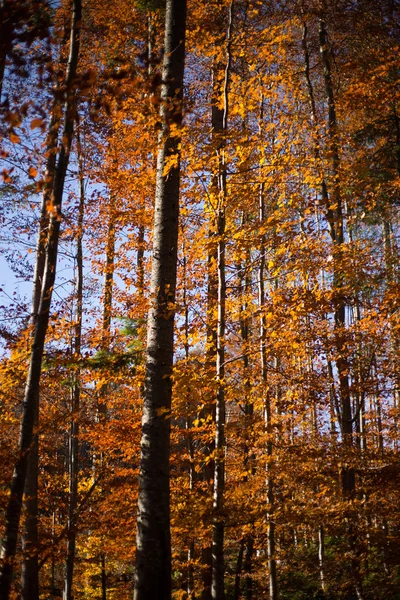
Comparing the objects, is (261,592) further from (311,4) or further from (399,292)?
(311,4)

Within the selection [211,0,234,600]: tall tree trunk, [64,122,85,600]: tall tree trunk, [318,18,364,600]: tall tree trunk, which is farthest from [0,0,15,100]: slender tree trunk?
[318,18,364,600]: tall tree trunk

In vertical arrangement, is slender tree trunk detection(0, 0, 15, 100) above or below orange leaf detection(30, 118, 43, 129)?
above

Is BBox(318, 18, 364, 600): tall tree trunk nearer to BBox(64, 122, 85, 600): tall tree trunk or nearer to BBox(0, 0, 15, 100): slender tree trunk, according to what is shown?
BBox(64, 122, 85, 600): tall tree trunk

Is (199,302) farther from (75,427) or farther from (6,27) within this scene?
(6,27)

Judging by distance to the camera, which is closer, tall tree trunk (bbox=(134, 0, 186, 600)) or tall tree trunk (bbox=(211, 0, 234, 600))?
tall tree trunk (bbox=(134, 0, 186, 600))

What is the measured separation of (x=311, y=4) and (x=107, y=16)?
16.4ft

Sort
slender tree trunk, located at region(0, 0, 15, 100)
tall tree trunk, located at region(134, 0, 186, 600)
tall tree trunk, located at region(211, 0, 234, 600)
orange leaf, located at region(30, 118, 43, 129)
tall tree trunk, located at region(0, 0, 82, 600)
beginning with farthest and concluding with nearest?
tall tree trunk, located at region(211, 0, 234, 600), tall tree trunk, located at region(0, 0, 82, 600), tall tree trunk, located at region(134, 0, 186, 600), slender tree trunk, located at region(0, 0, 15, 100), orange leaf, located at region(30, 118, 43, 129)

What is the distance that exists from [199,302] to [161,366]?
16.4ft

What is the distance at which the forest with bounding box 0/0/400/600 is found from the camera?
201 inches

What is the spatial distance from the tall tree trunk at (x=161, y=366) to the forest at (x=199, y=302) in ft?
0.07

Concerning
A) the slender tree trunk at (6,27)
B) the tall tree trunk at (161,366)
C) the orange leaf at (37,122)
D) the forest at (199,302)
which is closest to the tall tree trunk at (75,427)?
the forest at (199,302)

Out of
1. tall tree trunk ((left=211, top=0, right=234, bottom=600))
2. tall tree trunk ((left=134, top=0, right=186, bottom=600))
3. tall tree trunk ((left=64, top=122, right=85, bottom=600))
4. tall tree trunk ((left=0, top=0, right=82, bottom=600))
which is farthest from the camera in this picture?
tall tree trunk ((left=64, top=122, right=85, bottom=600))

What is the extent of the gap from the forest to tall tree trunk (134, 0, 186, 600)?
0.8 inches

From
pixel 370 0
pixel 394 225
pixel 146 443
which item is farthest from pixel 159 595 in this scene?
pixel 394 225
